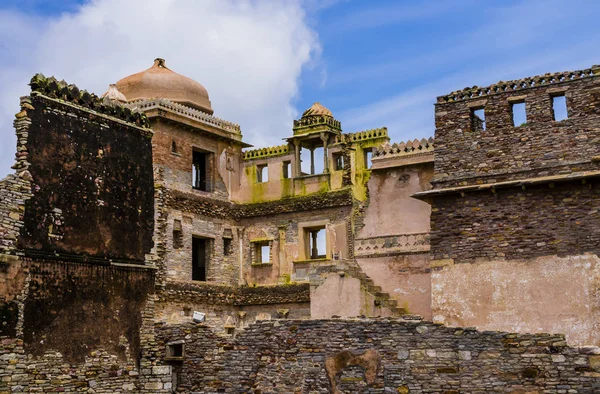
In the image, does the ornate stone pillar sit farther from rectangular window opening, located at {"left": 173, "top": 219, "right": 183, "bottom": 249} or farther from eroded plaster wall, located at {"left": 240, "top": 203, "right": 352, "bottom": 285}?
rectangular window opening, located at {"left": 173, "top": 219, "right": 183, "bottom": 249}

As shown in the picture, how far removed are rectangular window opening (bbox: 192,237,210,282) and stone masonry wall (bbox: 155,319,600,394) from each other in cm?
1099

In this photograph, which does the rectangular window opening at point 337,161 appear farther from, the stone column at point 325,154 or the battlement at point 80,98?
the battlement at point 80,98

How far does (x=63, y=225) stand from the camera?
1859 centimetres

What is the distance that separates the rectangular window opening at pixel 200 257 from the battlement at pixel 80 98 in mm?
9430

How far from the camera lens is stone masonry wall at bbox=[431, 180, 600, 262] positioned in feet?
59.2

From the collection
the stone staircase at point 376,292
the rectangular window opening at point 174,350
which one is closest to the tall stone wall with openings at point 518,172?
the stone staircase at point 376,292

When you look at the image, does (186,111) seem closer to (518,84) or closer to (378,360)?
(518,84)

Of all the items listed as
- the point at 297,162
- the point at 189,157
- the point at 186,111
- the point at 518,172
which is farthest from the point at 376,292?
the point at 186,111

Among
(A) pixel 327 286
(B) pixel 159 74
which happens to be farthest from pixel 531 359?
(B) pixel 159 74

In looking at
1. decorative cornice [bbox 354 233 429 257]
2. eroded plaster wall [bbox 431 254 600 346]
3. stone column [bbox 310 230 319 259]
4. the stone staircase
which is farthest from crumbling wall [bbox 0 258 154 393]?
stone column [bbox 310 230 319 259]

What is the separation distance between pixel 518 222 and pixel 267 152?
14.6m

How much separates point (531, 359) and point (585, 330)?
3.01 m

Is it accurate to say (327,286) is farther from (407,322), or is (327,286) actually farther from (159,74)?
(159,74)

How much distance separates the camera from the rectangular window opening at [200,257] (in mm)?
30281
